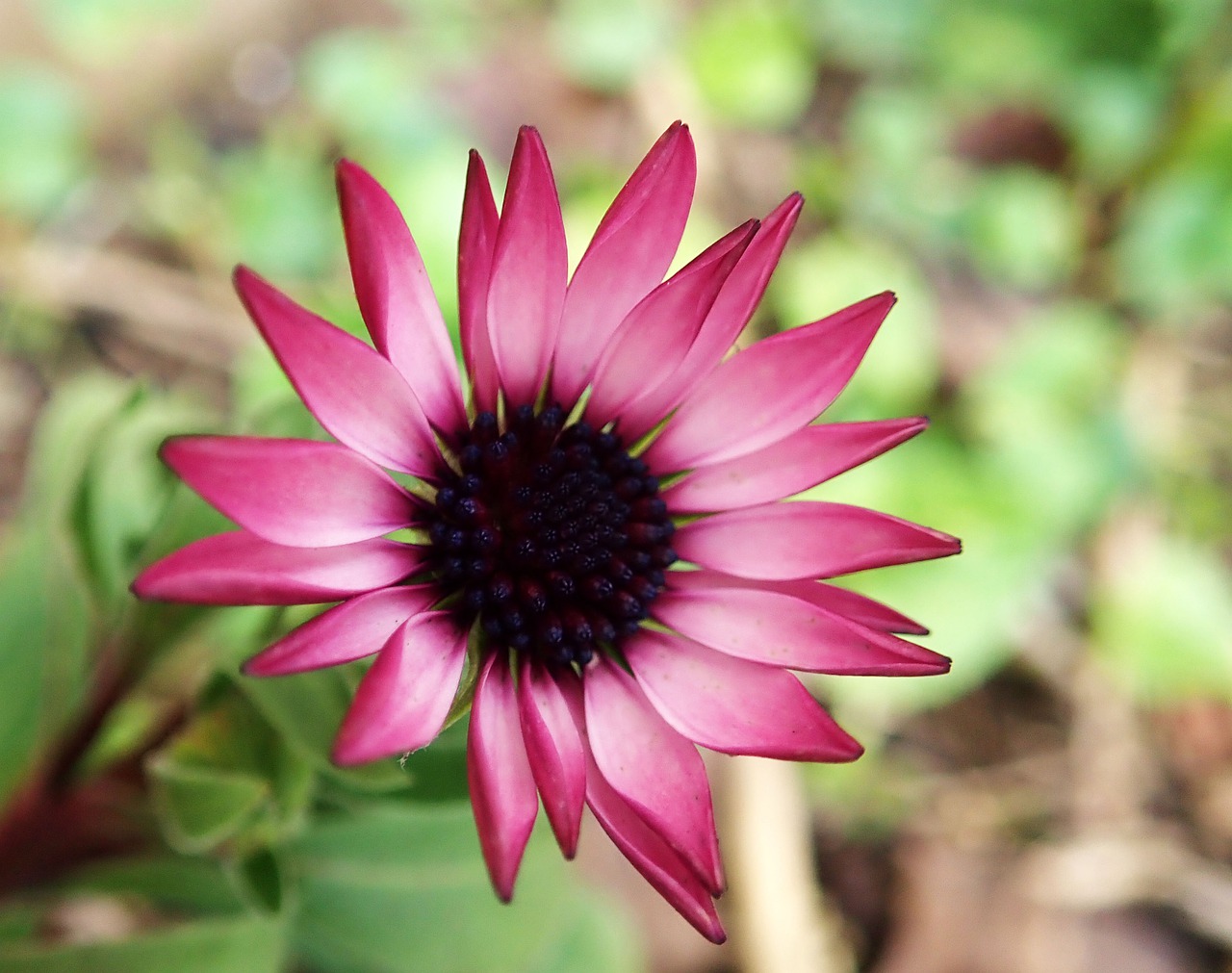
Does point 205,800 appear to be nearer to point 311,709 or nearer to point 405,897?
point 311,709

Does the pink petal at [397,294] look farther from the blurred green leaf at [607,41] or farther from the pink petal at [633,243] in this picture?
the blurred green leaf at [607,41]

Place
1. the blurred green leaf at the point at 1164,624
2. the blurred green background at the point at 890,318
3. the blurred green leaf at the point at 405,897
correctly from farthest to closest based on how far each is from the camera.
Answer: the blurred green leaf at the point at 1164,624 → the blurred green background at the point at 890,318 → the blurred green leaf at the point at 405,897

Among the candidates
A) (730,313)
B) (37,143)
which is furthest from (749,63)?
(730,313)

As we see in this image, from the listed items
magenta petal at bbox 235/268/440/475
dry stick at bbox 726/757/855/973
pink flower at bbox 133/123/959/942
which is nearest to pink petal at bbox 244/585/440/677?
pink flower at bbox 133/123/959/942

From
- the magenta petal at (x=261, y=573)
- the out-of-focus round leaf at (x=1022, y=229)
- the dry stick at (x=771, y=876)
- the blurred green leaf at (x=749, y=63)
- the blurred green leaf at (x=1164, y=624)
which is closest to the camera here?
the magenta petal at (x=261, y=573)

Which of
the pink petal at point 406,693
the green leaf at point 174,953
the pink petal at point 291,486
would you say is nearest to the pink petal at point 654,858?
the pink petal at point 406,693

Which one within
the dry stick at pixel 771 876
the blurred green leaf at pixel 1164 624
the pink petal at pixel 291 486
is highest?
the pink petal at pixel 291 486

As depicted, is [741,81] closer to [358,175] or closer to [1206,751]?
[1206,751]
